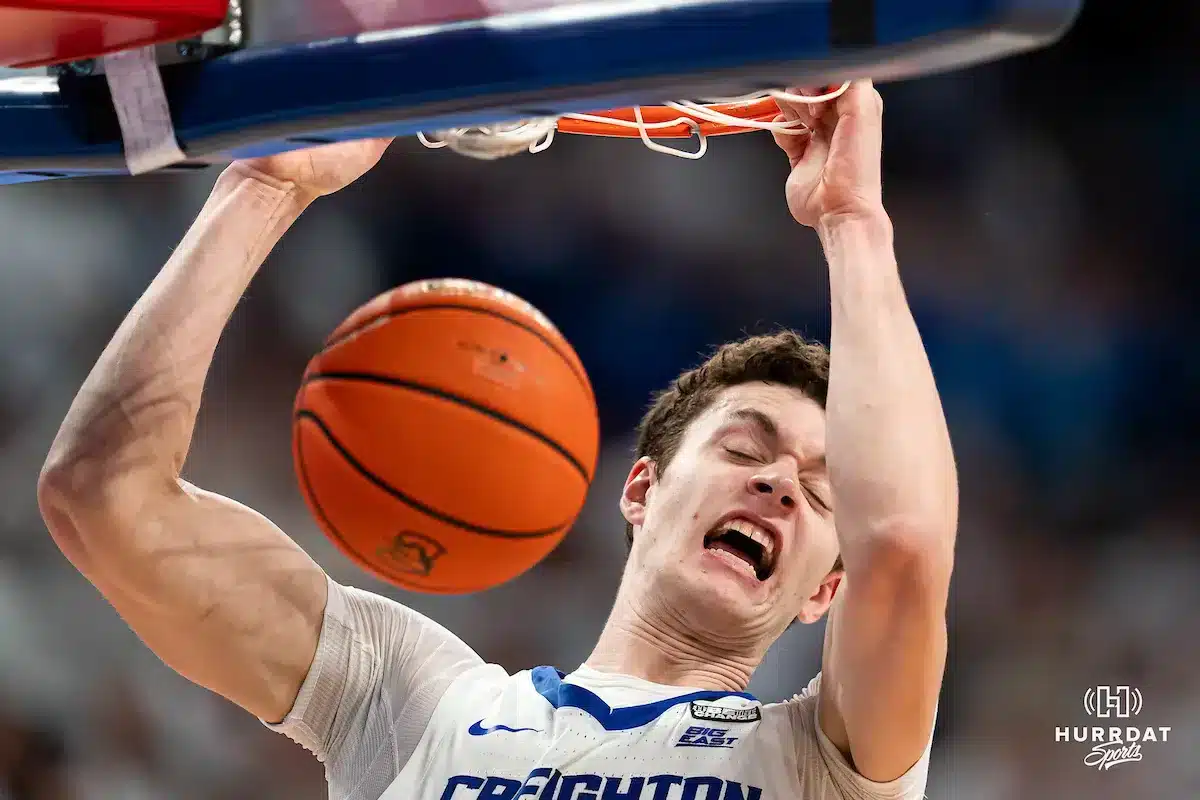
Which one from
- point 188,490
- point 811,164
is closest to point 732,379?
point 811,164

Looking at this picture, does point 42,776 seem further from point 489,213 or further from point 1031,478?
point 1031,478

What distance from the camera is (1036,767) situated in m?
4.57

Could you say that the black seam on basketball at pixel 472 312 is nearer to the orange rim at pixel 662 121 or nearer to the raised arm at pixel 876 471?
the orange rim at pixel 662 121

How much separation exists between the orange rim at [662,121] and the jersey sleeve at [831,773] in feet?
3.21

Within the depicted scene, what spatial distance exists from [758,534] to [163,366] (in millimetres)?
1072

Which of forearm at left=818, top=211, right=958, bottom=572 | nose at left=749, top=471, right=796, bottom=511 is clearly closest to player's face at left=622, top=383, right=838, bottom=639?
nose at left=749, top=471, right=796, bottom=511

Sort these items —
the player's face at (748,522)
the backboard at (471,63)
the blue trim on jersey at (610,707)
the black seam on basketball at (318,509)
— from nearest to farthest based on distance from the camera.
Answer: the backboard at (471,63) < the blue trim on jersey at (610,707) < the player's face at (748,522) < the black seam on basketball at (318,509)

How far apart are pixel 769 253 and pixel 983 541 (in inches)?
50.1

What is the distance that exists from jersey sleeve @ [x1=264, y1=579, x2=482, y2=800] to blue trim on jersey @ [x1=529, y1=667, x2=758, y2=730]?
208 millimetres

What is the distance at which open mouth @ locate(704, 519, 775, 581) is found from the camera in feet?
8.28

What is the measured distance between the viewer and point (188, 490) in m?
2.40

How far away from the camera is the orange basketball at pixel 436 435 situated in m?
2.68

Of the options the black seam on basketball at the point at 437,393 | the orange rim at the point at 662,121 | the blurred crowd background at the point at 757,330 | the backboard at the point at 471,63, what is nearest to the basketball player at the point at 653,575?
the orange rim at the point at 662,121

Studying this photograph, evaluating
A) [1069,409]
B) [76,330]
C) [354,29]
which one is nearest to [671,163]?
[1069,409]
